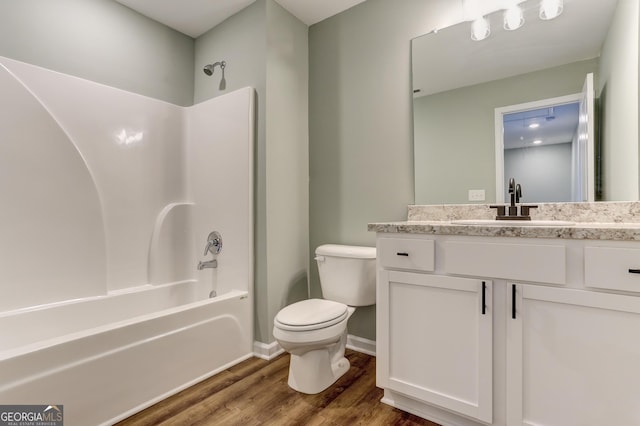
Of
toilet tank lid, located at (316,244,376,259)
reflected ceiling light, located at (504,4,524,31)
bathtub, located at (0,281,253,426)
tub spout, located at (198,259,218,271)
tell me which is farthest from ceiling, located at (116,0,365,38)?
bathtub, located at (0,281,253,426)

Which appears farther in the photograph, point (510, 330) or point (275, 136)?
point (275, 136)

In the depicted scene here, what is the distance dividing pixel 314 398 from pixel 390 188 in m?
1.34

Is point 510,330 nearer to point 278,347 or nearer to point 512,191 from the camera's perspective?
point 512,191

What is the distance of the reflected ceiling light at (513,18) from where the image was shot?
168cm

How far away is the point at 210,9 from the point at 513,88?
215 centimetres

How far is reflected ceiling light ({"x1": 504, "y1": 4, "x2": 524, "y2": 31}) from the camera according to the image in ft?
5.53

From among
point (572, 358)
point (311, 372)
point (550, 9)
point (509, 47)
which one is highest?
point (550, 9)

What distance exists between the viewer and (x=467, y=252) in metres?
1.29

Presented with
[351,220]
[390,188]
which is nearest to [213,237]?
[351,220]

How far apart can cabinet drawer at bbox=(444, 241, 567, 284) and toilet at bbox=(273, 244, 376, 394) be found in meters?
0.64

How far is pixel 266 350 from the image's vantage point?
212cm

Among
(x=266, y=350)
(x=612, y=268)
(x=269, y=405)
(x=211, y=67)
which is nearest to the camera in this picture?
(x=612, y=268)

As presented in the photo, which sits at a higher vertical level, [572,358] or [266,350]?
[572,358]

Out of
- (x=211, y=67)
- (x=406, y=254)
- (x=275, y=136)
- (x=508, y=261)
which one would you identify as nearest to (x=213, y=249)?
(x=275, y=136)
